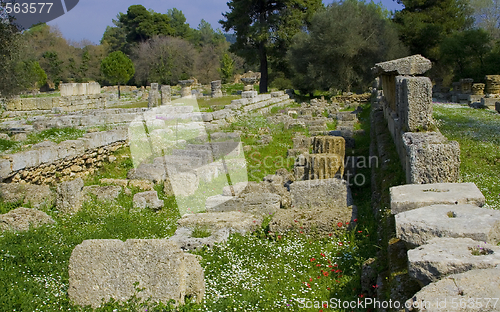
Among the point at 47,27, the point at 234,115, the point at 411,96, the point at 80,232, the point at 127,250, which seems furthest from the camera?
the point at 47,27

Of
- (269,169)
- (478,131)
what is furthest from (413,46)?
(269,169)

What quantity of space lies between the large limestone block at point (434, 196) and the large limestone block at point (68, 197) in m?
5.56

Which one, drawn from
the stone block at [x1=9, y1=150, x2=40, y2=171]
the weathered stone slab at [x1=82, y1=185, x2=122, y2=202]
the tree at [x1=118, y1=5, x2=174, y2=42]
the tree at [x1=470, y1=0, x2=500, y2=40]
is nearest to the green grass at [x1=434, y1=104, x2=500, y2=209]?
the weathered stone slab at [x1=82, y1=185, x2=122, y2=202]

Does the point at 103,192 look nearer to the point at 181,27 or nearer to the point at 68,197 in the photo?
the point at 68,197

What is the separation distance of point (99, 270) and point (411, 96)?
528 centimetres

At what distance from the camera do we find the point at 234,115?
19.0m

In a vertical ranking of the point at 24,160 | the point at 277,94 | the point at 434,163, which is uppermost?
the point at 277,94

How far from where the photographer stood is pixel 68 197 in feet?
25.4

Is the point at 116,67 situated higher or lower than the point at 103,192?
higher

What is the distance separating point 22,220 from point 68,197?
1298 mm

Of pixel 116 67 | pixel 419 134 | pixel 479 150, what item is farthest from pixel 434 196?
pixel 116 67

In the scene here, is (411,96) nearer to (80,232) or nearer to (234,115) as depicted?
(80,232)

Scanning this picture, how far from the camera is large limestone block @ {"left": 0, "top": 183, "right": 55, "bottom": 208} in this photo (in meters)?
7.72

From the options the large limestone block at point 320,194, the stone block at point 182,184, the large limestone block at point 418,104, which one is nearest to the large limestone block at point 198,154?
the stone block at point 182,184
